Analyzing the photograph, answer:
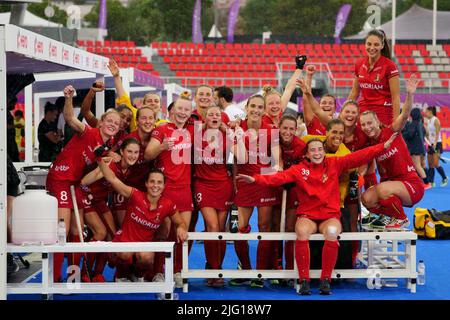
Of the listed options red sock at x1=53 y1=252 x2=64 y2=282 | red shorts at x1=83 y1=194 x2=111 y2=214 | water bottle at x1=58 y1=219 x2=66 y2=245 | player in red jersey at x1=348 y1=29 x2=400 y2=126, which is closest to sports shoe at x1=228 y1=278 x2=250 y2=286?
red shorts at x1=83 y1=194 x2=111 y2=214

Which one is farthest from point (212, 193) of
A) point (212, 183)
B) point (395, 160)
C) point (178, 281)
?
point (395, 160)

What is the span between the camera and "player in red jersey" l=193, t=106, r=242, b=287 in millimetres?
7738

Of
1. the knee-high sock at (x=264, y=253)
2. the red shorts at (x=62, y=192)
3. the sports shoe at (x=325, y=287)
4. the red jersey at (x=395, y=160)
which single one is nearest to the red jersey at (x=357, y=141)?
→ the red jersey at (x=395, y=160)

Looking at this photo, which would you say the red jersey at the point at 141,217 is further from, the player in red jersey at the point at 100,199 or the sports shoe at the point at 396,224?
the sports shoe at the point at 396,224

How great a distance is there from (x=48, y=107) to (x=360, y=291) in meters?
6.85

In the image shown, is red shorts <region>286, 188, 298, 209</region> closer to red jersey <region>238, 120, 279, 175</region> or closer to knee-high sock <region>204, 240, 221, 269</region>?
red jersey <region>238, 120, 279, 175</region>

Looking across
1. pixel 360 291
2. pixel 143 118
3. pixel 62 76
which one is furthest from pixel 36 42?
pixel 62 76

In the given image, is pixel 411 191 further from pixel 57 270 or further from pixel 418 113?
pixel 418 113

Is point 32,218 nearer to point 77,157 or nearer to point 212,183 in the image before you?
point 77,157

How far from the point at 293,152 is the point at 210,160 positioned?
2.80ft

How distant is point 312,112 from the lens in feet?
28.8

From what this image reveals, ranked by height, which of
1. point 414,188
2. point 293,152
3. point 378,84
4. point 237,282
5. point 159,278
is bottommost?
point 237,282

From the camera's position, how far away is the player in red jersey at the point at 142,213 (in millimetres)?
7215

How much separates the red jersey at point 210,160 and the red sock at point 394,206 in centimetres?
165
